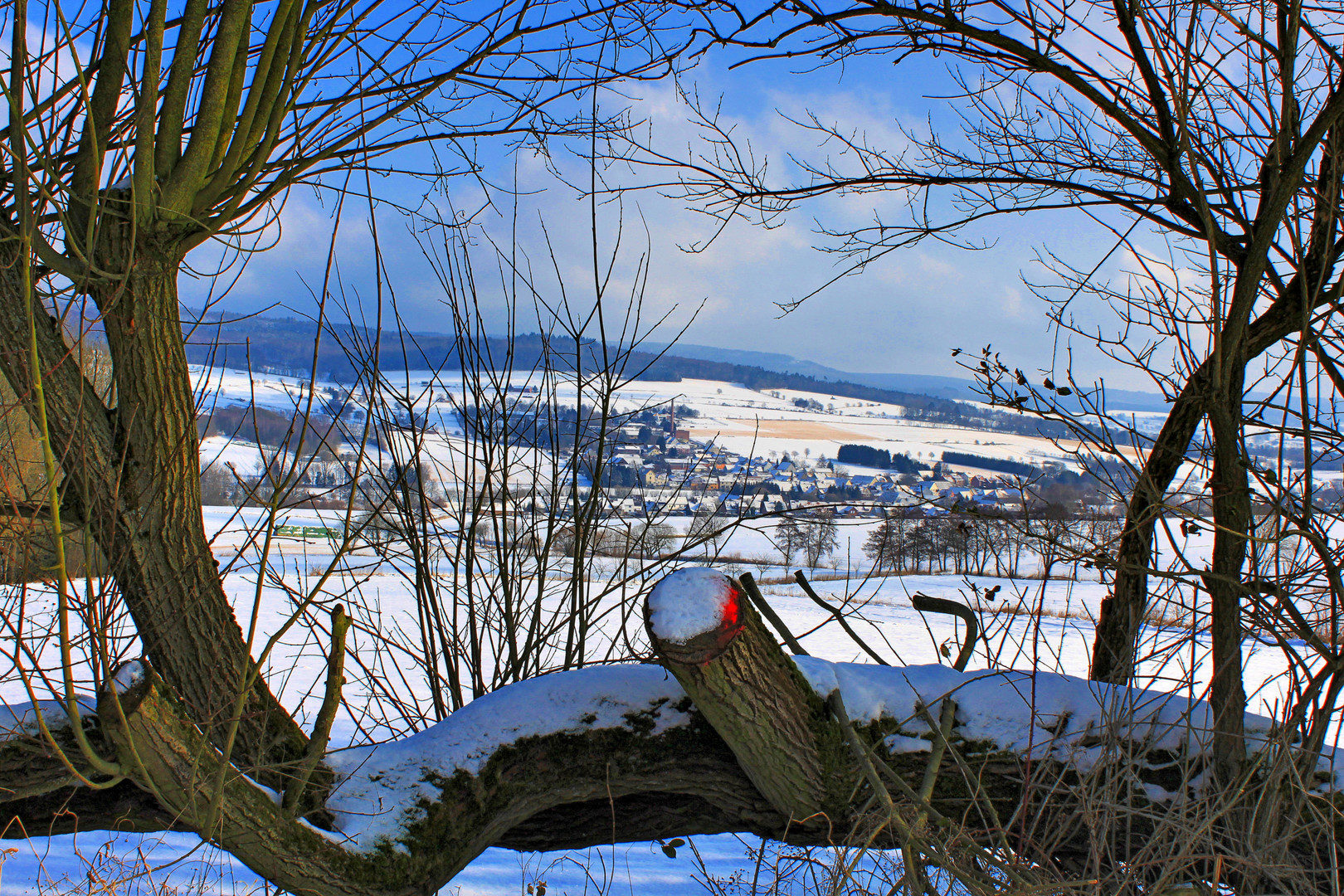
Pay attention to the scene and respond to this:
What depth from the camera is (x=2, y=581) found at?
1.71 meters

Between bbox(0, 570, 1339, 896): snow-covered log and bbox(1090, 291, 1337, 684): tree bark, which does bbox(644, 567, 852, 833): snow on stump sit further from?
bbox(1090, 291, 1337, 684): tree bark

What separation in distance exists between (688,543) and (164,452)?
66.6 inches

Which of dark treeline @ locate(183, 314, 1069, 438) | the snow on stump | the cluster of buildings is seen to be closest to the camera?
the snow on stump

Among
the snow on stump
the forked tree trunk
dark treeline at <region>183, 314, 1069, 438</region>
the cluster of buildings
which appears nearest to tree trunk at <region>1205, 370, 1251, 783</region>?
dark treeline at <region>183, 314, 1069, 438</region>

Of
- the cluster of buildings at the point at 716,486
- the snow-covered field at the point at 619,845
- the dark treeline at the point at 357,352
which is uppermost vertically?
the dark treeline at the point at 357,352

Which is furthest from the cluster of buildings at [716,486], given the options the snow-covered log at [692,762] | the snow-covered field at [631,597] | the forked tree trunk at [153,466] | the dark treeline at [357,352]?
the forked tree trunk at [153,466]

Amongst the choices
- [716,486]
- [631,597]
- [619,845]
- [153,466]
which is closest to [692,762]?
[631,597]

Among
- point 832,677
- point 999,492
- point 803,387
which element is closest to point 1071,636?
point 999,492

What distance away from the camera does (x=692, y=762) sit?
2.13 m

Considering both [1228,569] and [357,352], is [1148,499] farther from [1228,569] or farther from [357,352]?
[357,352]

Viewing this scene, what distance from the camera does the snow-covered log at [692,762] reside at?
1.82 metres

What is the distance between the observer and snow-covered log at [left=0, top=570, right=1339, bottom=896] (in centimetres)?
182

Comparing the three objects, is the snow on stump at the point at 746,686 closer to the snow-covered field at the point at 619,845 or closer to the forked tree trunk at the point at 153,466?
the snow-covered field at the point at 619,845

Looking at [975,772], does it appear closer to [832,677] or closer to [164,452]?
[832,677]
